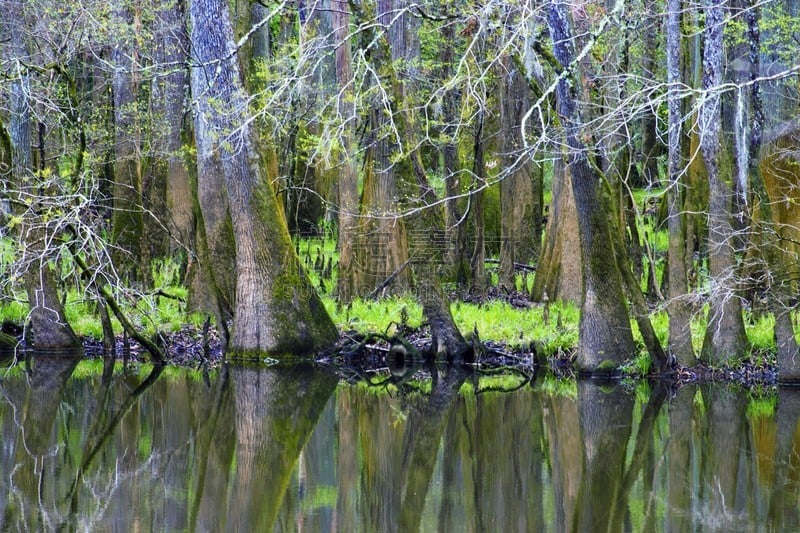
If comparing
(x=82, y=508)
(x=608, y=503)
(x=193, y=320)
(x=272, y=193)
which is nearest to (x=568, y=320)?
(x=272, y=193)

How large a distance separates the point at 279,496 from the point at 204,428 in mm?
3284

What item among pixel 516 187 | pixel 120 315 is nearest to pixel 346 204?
pixel 516 187

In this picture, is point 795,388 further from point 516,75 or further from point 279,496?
point 516,75

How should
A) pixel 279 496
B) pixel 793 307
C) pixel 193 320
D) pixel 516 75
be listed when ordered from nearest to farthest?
pixel 279 496, pixel 793 307, pixel 193 320, pixel 516 75

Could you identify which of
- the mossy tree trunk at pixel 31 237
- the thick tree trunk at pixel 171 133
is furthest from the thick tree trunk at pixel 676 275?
the mossy tree trunk at pixel 31 237

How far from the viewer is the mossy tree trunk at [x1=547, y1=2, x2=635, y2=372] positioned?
1471 centimetres

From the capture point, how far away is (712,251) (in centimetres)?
1500

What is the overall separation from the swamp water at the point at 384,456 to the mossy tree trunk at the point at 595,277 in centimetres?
53

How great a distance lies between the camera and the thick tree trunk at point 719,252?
1415cm

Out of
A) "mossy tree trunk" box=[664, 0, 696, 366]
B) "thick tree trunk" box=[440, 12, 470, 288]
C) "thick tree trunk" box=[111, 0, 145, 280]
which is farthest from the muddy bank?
"thick tree trunk" box=[111, 0, 145, 280]

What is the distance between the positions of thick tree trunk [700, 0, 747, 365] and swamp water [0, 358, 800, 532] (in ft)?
2.83

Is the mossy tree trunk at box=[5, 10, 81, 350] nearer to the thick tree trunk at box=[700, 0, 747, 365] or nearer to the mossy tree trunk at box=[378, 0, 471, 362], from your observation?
the mossy tree trunk at box=[378, 0, 471, 362]

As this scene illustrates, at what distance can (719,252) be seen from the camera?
1503 centimetres

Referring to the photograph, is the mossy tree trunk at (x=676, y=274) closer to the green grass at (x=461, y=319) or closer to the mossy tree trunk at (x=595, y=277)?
the green grass at (x=461, y=319)
